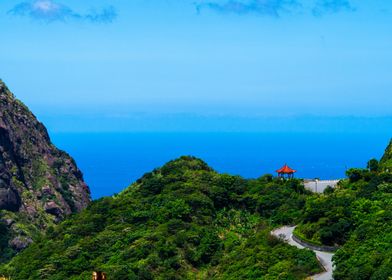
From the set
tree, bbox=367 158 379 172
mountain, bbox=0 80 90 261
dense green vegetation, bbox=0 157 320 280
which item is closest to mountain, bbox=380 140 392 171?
tree, bbox=367 158 379 172

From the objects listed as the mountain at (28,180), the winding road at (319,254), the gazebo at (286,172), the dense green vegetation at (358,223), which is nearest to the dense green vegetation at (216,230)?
the dense green vegetation at (358,223)

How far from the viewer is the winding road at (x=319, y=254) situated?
50.7 meters

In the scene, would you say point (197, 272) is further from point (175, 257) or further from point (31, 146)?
point (31, 146)

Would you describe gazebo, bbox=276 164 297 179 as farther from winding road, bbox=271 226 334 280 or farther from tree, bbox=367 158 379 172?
winding road, bbox=271 226 334 280

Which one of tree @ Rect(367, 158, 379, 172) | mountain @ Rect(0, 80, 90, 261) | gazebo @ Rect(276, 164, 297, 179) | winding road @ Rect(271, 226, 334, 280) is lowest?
winding road @ Rect(271, 226, 334, 280)

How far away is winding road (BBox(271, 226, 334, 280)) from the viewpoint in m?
50.7

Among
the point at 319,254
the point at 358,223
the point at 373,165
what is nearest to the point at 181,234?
the point at 319,254

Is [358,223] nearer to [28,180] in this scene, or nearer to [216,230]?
[216,230]

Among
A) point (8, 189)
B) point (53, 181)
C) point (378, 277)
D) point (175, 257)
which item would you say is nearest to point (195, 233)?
point (175, 257)

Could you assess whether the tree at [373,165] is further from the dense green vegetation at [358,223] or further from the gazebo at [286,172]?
the gazebo at [286,172]

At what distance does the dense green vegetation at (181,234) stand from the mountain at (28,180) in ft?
168

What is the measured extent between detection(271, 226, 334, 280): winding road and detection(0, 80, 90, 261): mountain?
67.4 m

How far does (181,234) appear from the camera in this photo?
2534 inches

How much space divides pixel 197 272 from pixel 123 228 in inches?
459
